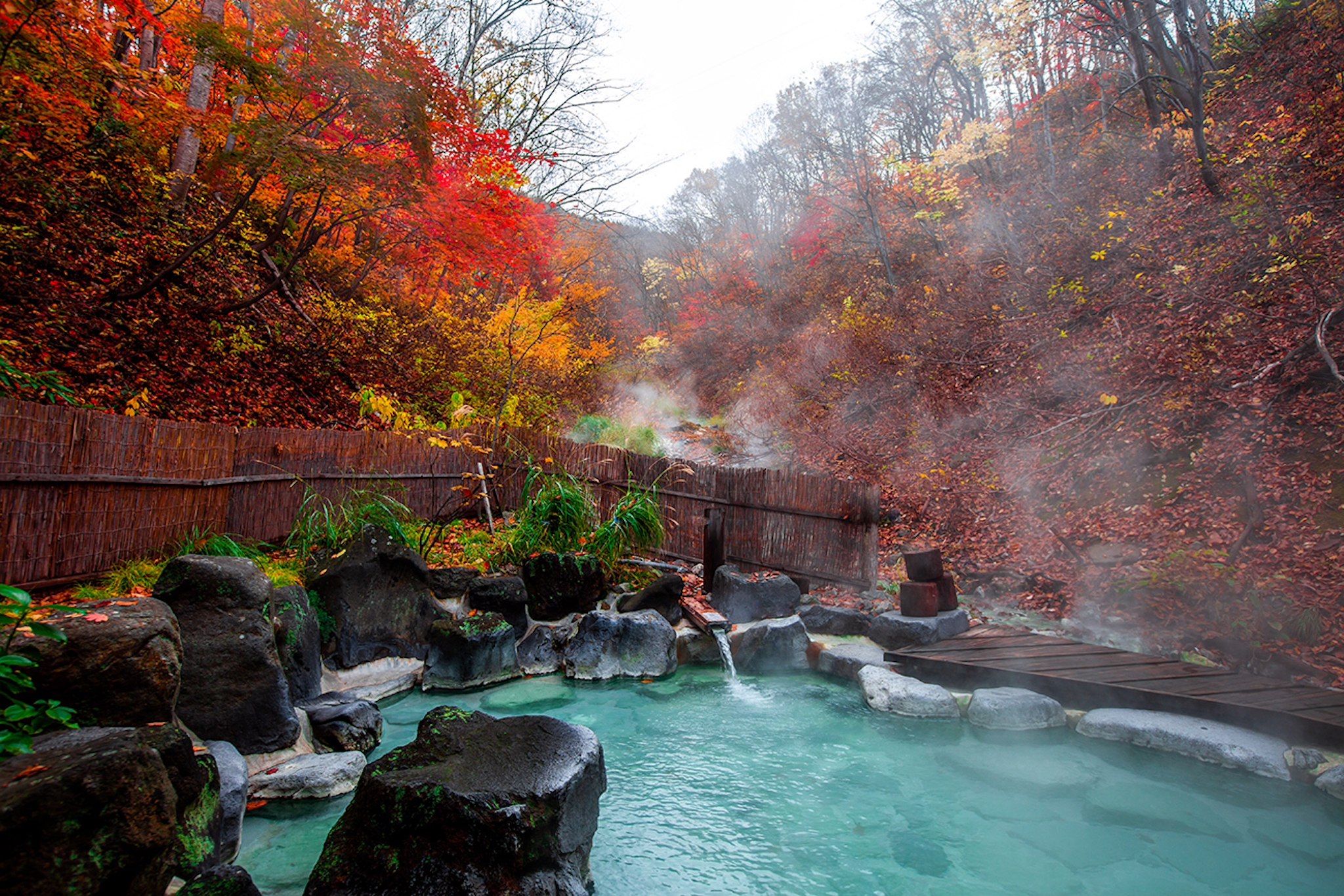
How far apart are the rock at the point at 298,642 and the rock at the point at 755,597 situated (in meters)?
3.63

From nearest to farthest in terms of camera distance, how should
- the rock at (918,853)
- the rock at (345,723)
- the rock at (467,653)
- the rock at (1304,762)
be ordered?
→ the rock at (918,853) → the rock at (1304,762) → the rock at (345,723) → the rock at (467,653)

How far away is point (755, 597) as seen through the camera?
608 centimetres

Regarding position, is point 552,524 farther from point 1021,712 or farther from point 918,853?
point 1021,712

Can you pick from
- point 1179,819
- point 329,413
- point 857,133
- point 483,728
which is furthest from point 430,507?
point 857,133

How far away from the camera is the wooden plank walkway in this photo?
361cm

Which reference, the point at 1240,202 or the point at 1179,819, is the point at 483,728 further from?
the point at 1240,202

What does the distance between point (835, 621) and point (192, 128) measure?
31.6ft

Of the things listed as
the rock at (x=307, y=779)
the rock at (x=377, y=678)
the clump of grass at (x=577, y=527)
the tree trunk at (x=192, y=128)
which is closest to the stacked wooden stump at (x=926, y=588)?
the clump of grass at (x=577, y=527)

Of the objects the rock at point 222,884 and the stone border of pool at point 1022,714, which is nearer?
the rock at point 222,884

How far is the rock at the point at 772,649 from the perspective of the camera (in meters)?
5.55

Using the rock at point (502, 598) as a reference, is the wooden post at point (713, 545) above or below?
above

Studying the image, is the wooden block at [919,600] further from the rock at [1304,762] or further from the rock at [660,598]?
the rock at [1304,762]

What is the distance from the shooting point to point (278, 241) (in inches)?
377

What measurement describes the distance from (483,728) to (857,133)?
59.4ft
